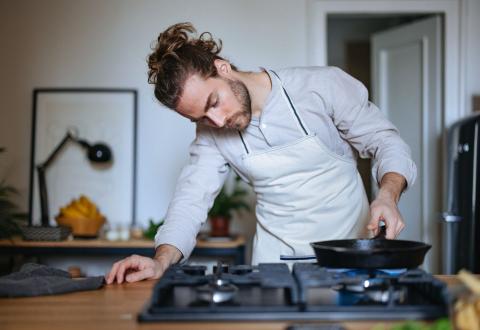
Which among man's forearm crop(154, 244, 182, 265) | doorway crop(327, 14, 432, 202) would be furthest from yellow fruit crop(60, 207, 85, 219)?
doorway crop(327, 14, 432, 202)

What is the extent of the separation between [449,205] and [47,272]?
2.50m

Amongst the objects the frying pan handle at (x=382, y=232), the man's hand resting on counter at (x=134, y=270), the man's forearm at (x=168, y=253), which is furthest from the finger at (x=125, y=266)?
the frying pan handle at (x=382, y=232)

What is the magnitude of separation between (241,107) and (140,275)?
1.82 feet

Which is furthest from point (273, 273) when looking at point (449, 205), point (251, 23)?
point (251, 23)

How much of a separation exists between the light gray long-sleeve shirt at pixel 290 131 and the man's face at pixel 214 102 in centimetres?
17

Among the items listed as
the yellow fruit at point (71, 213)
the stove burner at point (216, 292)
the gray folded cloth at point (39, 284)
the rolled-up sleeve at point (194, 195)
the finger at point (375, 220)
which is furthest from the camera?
the yellow fruit at point (71, 213)

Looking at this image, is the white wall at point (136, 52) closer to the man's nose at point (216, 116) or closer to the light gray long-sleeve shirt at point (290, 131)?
the light gray long-sleeve shirt at point (290, 131)

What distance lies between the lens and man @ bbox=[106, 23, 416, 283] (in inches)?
72.2

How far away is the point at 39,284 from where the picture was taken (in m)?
1.44

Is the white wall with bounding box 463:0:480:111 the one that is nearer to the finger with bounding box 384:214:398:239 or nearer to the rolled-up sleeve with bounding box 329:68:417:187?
the rolled-up sleeve with bounding box 329:68:417:187

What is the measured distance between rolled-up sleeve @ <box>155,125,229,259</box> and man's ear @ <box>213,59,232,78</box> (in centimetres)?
26

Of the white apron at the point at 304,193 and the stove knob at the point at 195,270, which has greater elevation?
the white apron at the point at 304,193

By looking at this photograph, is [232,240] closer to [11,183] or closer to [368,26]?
[11,183]

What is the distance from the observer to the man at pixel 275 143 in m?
1.83
